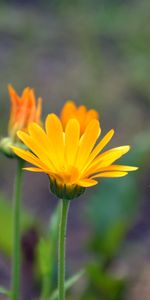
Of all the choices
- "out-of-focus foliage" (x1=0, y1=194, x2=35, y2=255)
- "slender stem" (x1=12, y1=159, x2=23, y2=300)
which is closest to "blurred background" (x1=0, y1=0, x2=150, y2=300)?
"out-of-focus foliage" (x1=0, y1=194, x2=35, y2=255)

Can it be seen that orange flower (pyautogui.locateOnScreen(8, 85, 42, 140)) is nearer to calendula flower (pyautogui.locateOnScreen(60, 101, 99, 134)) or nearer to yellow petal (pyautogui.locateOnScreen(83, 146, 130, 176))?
calendula flower (pyautogui.locateOnScreen(60, 101, 99, 134))

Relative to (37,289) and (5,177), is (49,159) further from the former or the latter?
(5,177)

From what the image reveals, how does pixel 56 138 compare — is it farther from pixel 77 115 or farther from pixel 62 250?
pixel 77 115

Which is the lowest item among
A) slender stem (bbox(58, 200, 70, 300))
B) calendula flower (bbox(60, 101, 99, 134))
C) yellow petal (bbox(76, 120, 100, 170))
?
slender stem (bbox(58, 200, 70, 300))

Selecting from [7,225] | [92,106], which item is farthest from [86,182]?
[92,106]

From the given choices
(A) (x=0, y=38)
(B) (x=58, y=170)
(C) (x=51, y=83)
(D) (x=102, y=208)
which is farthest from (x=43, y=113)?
(B) (x=58, y=170)

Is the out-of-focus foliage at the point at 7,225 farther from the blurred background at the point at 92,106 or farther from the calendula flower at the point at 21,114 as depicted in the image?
the calendula flower at the point at 21,114
